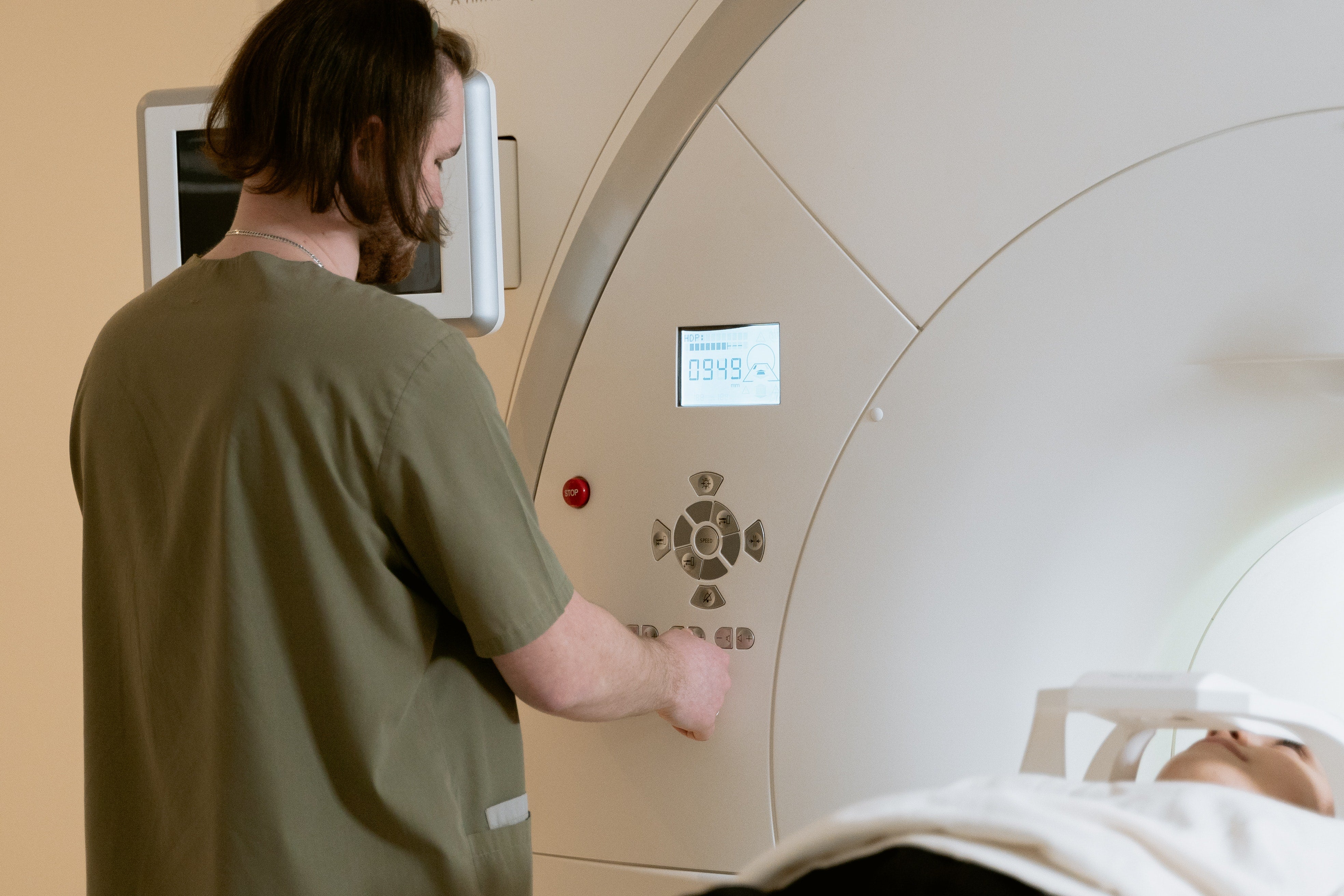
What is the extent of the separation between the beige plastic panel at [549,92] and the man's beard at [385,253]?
154 mm

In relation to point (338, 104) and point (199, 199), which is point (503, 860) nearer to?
point (338, 104)

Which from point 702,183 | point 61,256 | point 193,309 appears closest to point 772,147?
point 702,183

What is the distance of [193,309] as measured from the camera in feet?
2.70

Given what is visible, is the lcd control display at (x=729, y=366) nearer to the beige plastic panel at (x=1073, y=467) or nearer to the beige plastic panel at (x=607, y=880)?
the beige plastic panel at (x=1073, y=467)

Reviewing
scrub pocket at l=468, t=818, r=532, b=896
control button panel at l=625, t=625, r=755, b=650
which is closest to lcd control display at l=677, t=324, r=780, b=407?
control button panel at l=625, t=625, r=755, b=650

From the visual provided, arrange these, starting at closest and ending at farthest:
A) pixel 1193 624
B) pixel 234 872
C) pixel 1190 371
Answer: pixel 234 872
pixel 1190 371
pixel 1193 624

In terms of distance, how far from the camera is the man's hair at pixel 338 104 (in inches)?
33.0

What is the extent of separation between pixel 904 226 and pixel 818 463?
9.5 inches

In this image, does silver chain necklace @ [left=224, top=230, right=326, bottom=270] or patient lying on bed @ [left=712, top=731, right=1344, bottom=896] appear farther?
silver chain necklace @ [left=224, top=230, right=326, bottom=270]

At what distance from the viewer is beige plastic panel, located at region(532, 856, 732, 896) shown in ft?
3.59

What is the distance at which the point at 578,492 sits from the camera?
3.71 ft

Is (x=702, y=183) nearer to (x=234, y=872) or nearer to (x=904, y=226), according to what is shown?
(x=904, y=226)

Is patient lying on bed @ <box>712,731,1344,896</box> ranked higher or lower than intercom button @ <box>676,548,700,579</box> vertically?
lower

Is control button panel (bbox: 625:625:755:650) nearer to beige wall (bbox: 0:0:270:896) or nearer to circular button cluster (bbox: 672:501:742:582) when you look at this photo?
circular button cluster (bbox: 672:501:742:582)
